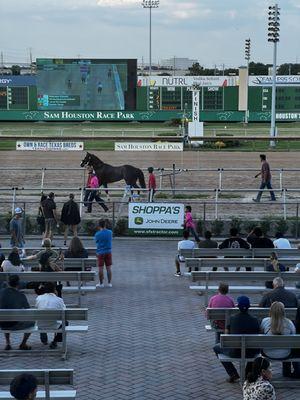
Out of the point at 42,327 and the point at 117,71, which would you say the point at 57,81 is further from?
the point at 42,327

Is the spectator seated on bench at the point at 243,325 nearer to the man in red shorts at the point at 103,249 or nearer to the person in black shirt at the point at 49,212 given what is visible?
the man in red shorts at the point at 103,249

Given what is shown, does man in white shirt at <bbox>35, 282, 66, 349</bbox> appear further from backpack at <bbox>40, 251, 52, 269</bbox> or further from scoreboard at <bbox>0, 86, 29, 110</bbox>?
scoreboard at <bbox>0, 86, 29, 110</bbox>

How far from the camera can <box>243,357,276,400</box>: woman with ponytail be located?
702 centimetres

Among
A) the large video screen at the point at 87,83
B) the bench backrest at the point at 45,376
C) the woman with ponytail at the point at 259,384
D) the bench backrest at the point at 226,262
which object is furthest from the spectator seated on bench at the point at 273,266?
the large video screen at the point at 87,83

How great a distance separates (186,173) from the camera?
115ft

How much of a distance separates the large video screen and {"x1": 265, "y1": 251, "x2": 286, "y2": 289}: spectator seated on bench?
53.7 m

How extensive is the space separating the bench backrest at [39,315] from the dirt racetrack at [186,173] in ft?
44.1

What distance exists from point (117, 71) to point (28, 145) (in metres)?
34.3

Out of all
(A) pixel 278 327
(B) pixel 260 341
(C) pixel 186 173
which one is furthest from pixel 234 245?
(C) pixel 186 173

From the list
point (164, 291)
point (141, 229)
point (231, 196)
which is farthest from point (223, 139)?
point (164, 291)

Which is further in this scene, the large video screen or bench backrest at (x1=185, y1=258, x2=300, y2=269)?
the large video screen

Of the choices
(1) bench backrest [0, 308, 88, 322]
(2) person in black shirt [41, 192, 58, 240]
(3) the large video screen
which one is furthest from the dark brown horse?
(3) the large video screen

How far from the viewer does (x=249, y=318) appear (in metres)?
9.45

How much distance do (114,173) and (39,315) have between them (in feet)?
54.2
